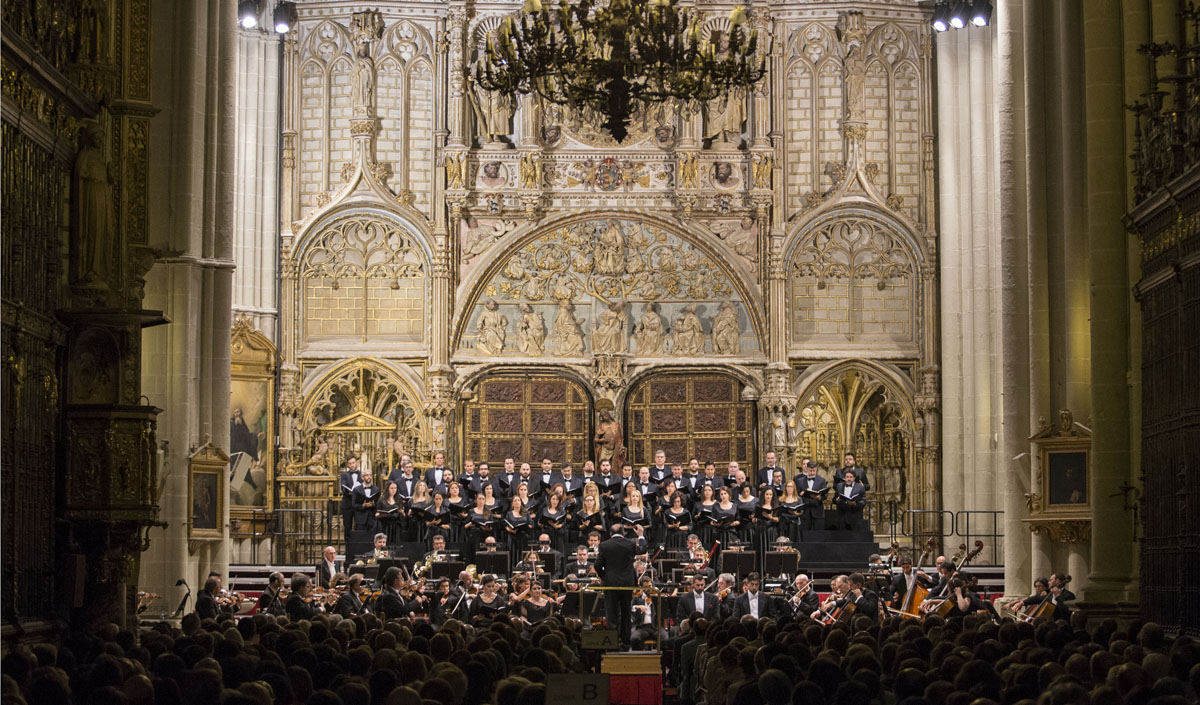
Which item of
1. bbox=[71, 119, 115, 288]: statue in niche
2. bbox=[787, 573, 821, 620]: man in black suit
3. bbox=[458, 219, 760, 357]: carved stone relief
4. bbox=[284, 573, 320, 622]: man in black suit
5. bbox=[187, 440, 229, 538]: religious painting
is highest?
bbox=[458, 219, 760, 357]: carved stone relief

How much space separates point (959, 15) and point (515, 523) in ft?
35.2

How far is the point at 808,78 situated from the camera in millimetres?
29094

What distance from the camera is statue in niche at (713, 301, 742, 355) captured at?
2878 centimetres

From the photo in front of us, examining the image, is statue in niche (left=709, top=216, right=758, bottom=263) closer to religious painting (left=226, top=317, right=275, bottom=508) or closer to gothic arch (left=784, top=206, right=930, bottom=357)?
gothic arch (left=784, top=206, right=930, bottom=357)

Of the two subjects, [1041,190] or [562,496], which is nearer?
[1041,190]

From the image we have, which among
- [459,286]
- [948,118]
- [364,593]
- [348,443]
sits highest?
[948,118]

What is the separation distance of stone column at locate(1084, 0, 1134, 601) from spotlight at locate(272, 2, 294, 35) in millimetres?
16014

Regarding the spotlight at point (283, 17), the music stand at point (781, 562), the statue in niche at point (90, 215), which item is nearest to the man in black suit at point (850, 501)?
the music stand at point (781, 562)

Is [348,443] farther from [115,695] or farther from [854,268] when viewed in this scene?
[115,695]

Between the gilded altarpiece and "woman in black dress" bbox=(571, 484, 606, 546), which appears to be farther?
the gilded altarpiece

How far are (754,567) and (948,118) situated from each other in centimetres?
1111

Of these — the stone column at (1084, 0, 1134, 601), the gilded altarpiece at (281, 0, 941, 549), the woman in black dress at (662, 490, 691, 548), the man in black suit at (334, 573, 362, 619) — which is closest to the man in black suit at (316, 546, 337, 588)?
the man in black suit at (334, 573, 362, 619)

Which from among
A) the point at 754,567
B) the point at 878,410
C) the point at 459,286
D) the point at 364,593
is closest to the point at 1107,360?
the point at 754,567

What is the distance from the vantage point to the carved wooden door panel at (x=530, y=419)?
2870cm
